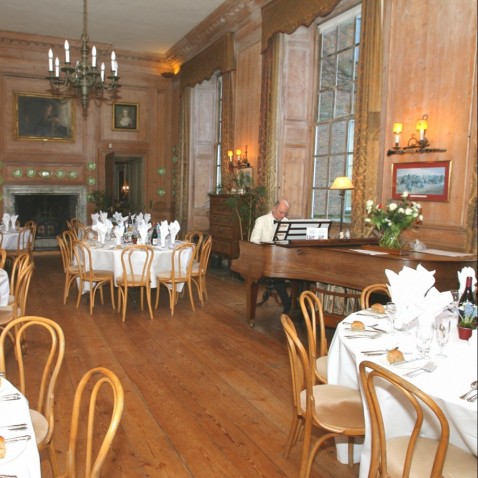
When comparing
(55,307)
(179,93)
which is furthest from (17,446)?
(179,93)

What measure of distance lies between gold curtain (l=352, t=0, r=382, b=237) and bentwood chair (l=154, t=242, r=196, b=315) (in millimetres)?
2212

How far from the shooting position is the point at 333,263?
4832 millimetres

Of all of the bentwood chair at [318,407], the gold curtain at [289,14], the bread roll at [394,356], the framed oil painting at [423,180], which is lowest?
the bentwood chair at [318,407]

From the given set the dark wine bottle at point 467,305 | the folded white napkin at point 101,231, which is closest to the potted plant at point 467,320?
the dark wine bottle at point 467,305

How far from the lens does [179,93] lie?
510 inches

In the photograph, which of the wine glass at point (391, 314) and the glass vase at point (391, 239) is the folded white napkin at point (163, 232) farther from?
the wine glass at point (391, 314)

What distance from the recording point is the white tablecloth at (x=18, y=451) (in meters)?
1.59

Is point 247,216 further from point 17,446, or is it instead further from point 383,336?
point 17,446

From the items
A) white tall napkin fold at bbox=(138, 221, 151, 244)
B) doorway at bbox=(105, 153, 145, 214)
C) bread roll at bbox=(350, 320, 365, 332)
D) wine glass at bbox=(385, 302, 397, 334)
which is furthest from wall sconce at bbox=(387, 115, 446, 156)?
doorway at bbox=(105, 153, 145, 214)

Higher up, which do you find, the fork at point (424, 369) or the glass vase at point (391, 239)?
the glass vase at point (391, 239)

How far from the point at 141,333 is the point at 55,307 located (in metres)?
1.76

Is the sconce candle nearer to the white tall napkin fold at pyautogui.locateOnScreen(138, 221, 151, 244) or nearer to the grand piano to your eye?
the grand piano

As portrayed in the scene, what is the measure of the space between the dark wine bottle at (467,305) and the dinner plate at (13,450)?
238 centimetres

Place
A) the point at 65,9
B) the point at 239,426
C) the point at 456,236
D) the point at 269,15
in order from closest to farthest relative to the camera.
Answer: the point at 239,426
the point at 456,236
the point at 269,15
the point at 65,9
